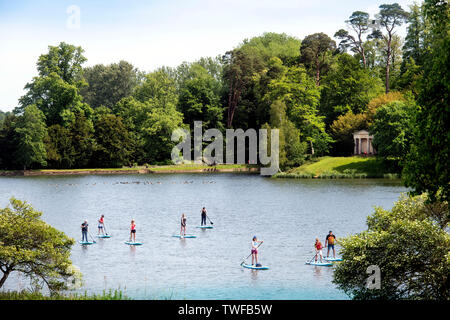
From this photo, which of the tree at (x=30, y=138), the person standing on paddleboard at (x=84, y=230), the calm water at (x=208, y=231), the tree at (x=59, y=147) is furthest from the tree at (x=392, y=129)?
the tree at (x=30, y=138)

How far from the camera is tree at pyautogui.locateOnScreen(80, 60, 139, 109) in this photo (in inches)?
6969

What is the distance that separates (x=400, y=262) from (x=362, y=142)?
85.3m

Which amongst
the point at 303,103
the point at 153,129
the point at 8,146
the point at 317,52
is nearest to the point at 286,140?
the point at 303,103

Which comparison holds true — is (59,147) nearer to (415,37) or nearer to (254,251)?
(415,37)

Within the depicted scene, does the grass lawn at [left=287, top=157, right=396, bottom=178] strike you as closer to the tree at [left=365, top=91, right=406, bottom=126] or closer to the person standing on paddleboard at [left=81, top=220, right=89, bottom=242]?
the tree at [left=365, top=91, right=406, bottom=126]

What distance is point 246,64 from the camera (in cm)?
13112

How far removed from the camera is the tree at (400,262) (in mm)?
23422

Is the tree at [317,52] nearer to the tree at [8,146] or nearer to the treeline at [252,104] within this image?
the treeline at [252,104]

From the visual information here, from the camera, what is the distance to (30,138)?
378 feet

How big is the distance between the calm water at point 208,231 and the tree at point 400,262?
2.81 m
